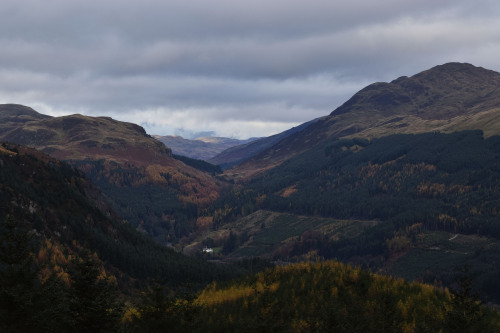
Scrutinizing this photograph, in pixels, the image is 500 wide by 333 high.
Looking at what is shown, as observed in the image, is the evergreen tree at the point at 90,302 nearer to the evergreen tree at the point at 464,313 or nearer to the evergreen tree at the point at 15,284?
the evergreen tree at the point at 15,284

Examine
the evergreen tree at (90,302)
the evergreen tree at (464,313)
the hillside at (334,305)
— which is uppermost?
the evergreen tree at (90,302)

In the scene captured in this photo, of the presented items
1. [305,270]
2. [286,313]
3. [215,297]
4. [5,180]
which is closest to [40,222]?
[5,180]

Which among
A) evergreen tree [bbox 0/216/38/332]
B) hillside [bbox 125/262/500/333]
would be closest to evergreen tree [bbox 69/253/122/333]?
evergreen tree [bbox 0/216/38/332]

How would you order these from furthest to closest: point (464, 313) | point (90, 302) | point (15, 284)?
point (464, 313) → point (15, 284) → point (90, 302)

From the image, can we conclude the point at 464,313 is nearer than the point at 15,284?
No

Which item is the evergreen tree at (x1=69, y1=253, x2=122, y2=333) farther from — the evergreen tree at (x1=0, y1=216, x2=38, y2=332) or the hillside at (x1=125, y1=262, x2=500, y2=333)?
the hillside at (x1=125, y1=262, x2=500, y2=333)

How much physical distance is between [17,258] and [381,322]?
184 feet

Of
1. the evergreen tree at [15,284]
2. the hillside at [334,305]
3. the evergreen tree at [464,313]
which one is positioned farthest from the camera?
the hillside at [334,305]

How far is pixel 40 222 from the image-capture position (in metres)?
188

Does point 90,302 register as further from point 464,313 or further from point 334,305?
point 464,313

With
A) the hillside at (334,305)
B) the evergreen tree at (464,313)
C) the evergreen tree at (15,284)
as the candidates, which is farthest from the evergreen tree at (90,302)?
the evergreen tree at (464,313)

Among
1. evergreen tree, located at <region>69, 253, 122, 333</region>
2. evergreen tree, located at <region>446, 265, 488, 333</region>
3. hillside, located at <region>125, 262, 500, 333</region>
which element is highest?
evergreen tree, located at <region>69, 253, 122, 333</region>

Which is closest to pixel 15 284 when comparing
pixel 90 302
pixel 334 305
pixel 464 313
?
pixel 90 302

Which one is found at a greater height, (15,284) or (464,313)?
(15,284)
